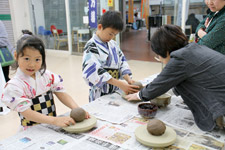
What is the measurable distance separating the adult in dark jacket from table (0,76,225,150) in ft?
0.27

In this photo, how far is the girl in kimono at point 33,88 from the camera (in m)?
1.10

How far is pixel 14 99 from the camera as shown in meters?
1.10

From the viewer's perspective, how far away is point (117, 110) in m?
1.32

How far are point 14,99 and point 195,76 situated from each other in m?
0.97

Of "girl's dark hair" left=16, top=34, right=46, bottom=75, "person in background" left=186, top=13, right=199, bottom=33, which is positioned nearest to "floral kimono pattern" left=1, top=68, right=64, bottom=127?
"girl's dark hair" left=16, top=34, right=46, bottom=75

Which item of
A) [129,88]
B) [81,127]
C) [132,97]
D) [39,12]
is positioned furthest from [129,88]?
[39,12]

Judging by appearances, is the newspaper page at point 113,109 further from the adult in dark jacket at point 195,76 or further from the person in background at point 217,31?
the person in background at point 217,31

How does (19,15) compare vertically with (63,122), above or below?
above

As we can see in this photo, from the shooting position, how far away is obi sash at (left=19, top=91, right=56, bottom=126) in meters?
1.27

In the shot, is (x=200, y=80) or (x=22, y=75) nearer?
(x=200, y=80)

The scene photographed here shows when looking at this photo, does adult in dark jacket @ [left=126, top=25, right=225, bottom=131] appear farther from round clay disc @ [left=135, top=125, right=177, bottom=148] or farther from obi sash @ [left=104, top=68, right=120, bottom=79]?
obi sash @ [left=104, top=68, right=120, bottom=79]

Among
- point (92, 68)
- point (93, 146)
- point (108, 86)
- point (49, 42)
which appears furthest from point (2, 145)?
point (49, 42)

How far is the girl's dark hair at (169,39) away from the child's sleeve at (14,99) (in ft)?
2.68

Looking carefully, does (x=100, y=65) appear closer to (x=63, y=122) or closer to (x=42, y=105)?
(x=42, y=105)
